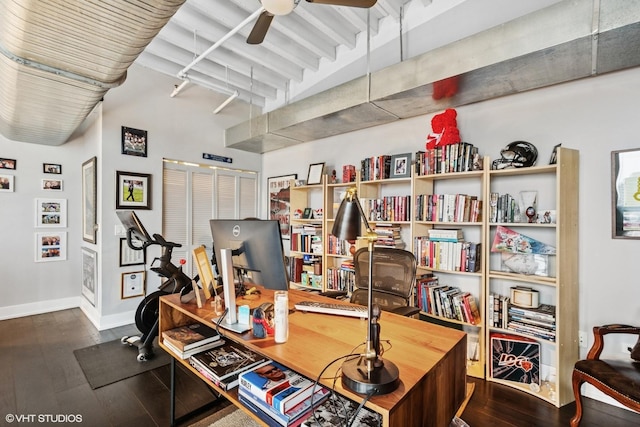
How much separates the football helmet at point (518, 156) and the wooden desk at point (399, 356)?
1.68m

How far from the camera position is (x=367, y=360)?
0.96 metres

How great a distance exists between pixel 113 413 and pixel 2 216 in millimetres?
3370

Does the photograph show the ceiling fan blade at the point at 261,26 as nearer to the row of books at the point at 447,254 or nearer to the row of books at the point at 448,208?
the row of books at the point at 448,208

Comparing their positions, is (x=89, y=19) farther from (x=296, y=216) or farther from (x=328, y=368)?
(x=296, y=216)

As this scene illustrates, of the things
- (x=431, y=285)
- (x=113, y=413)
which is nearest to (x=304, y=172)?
(x=431, y=285)

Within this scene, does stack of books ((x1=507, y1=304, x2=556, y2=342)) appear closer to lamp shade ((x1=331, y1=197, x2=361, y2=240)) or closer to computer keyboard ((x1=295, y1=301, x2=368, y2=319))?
computer keyboard ((x1=295, y1=301, x2=368, y2=319))

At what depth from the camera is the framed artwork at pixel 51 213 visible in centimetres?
398

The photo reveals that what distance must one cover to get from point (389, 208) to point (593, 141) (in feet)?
5.51

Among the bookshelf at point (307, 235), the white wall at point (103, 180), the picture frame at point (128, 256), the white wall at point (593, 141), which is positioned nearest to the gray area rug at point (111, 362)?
the white wall at point (103, 180)

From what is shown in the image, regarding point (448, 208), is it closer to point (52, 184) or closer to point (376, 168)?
point (376, 168)

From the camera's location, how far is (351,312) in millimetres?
1544

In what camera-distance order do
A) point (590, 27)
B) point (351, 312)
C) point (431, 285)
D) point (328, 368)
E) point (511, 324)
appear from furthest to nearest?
point (431, 285) → point (511, 324) → point (590, 27) → point (351, 312) → point (328, 368)

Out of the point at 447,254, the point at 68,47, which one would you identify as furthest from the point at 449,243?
the point at 68,47

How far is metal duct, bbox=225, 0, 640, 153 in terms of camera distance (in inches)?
68.7
